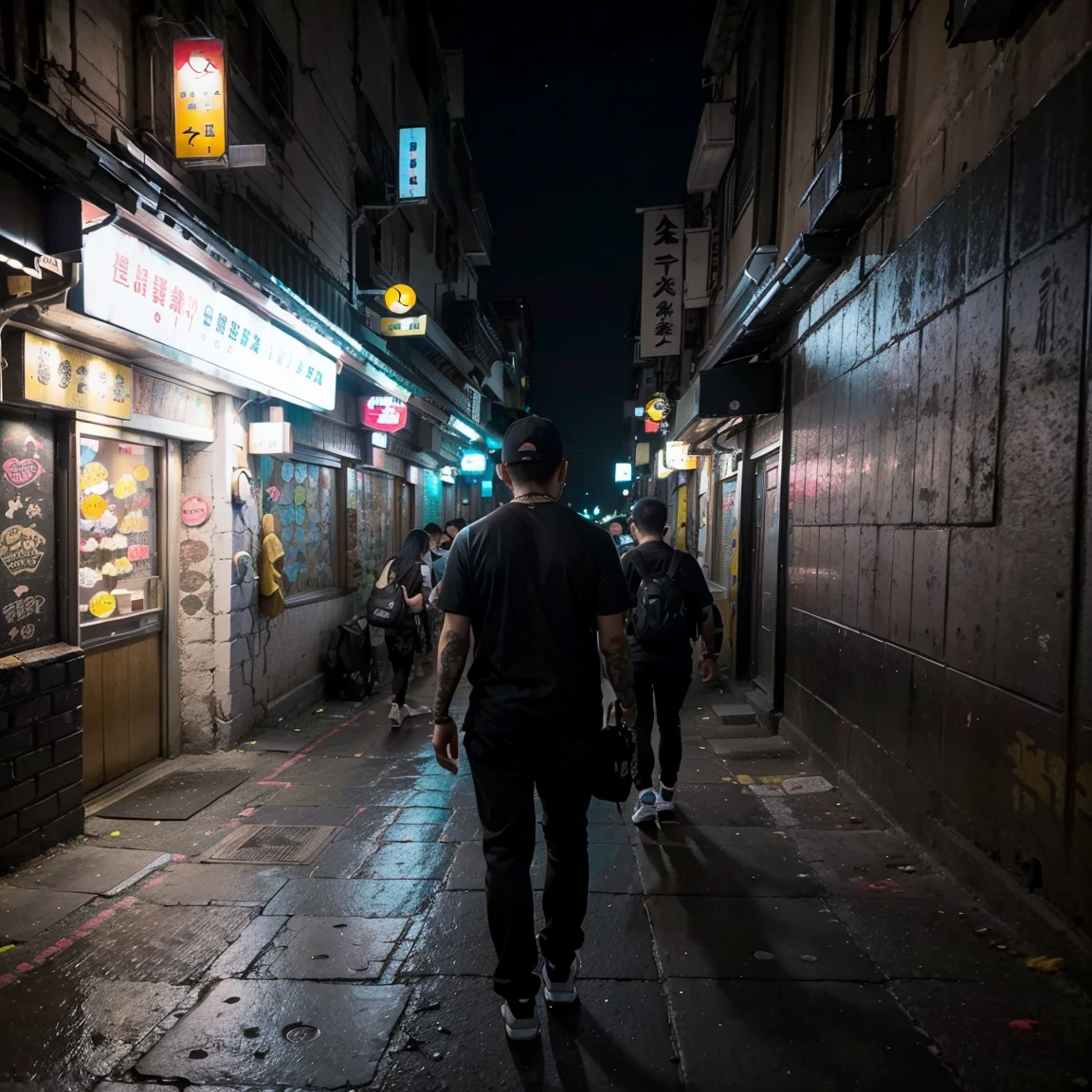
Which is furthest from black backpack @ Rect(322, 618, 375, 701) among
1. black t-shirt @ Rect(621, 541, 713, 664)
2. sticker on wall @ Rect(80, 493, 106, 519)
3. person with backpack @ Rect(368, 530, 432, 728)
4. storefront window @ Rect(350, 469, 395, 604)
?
Result: black t-shirt @ Rect(621, 541, 713, 664)

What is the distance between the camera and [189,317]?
531cm

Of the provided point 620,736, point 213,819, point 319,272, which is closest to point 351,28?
point 319,272

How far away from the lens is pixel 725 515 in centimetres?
1280

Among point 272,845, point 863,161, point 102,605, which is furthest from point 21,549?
point 863,161

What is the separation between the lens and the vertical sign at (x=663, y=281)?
43.2 feet

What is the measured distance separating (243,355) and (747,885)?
5761mm

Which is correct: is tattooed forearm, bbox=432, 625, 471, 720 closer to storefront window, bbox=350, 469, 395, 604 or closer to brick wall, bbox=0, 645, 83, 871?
brick wall, bbox=0, 645, 83, 871

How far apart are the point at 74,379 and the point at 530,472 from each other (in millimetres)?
3729

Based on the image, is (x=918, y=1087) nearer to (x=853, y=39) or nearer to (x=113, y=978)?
(x=113, y=978)

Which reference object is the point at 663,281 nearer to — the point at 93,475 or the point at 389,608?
the point at 389,608

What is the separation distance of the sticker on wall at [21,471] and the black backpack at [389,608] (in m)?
3.71

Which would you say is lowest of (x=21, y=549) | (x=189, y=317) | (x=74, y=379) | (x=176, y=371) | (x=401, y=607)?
(x=401, y=607)

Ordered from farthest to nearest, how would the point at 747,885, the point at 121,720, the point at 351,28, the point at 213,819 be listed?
the point at 351,28
the point at 121,720
the point at 213,819
the point at 747,885

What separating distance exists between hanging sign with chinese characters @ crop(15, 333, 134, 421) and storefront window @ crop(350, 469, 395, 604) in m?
5.33
